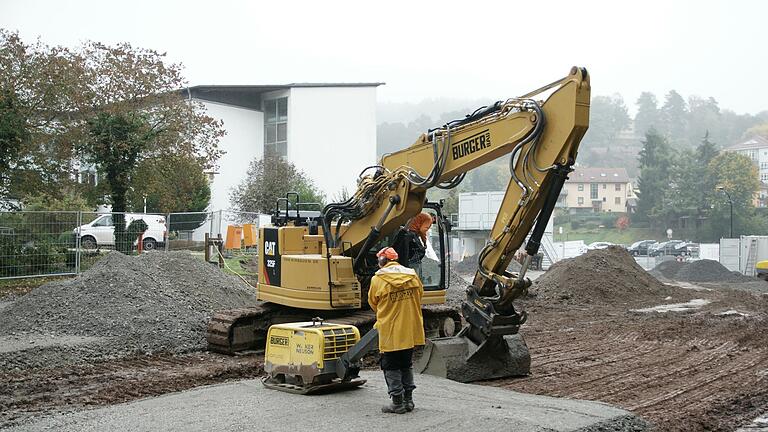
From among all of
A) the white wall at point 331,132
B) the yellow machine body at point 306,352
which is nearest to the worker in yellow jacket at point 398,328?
the yellow machine body at point 306,352

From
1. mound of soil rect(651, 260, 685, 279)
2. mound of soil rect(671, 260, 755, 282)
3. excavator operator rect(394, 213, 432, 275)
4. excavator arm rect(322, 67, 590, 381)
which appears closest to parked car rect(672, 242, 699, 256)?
mound of soil rect(651, 260, 685, 279)

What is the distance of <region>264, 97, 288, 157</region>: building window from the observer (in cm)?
5303

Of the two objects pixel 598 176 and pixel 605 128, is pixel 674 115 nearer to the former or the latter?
pixel 605 128

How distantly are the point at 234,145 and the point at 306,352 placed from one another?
44.7 m

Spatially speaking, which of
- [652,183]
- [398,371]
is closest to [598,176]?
[652,183]

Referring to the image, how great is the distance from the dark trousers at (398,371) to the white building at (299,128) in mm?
43674

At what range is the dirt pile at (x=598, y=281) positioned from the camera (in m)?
23.7

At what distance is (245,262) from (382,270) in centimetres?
1728

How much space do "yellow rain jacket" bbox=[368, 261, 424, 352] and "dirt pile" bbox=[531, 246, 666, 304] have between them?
15822 millimetres

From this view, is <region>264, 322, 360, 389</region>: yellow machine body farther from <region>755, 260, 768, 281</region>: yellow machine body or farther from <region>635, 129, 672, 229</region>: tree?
<region>635, 129, 672, 229</region>: tree

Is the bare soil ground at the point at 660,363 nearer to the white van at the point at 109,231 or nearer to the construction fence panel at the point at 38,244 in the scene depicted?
the white van at the point at 109,231

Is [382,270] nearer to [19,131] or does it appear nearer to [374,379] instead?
[374,379]

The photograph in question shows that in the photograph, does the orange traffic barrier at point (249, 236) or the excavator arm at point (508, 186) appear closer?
the excavator arm at point (508, 186)

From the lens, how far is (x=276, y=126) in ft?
176
